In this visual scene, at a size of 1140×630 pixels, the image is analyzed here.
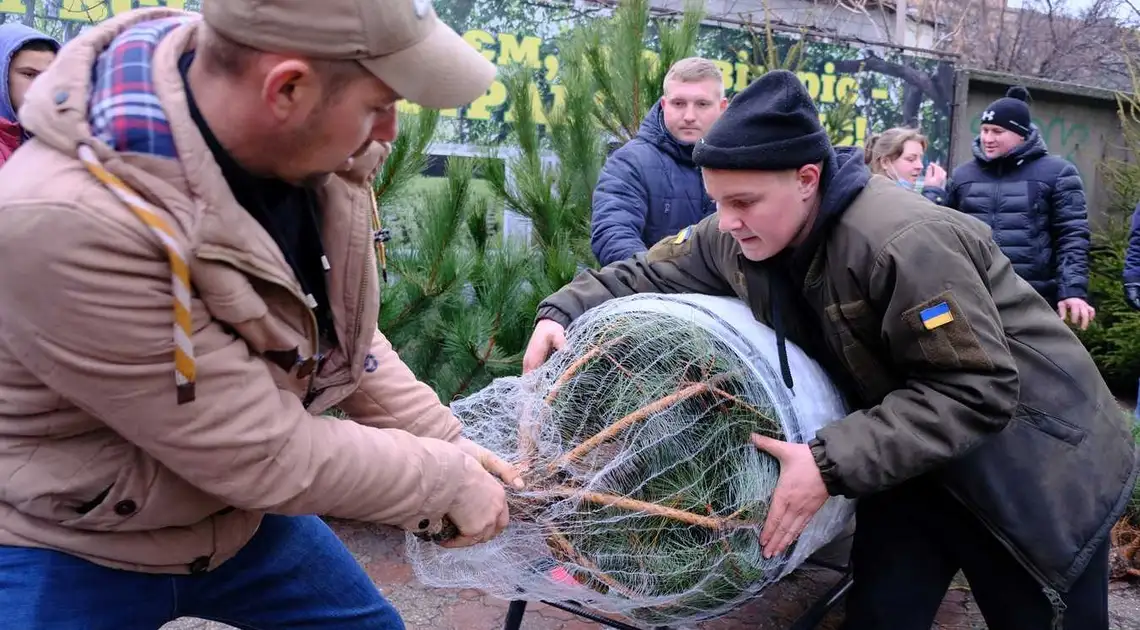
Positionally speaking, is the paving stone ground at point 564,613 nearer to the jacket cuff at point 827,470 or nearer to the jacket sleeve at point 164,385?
the jacket cuff at point 827,470

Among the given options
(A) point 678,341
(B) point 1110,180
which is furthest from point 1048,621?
(B) point 1110,180

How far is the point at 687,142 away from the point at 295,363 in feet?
7.66

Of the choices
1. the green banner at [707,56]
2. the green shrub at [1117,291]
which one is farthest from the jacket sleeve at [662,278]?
the green shrub at [1117,291]

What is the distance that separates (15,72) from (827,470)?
2.78 meters

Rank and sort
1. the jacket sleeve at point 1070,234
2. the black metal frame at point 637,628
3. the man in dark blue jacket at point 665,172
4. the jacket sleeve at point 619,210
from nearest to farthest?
the black metal frame at point 637,628 < the jacket sleeve at point 619,210 < the man in dark blue jacket at point 665,172 < the jacket sleeve at point 1070,234

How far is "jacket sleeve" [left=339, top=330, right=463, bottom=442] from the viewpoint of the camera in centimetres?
175

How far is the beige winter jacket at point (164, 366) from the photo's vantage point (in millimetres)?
1059

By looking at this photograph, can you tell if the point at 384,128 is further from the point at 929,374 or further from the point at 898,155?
the point at 898,155

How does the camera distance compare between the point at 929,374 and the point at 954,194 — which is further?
the point at 954,194

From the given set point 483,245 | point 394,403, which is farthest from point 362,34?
point 483,245

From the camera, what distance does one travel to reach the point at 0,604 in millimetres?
1283

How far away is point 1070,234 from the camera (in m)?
4.48

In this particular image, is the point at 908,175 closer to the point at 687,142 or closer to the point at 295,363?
the point at 687,142

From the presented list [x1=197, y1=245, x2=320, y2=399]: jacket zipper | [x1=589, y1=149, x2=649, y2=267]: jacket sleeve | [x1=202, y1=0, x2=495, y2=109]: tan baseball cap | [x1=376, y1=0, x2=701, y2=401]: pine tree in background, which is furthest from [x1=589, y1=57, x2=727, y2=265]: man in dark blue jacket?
[x1=202, y1=0, x2=495, y2=109]: tan baseball cap
